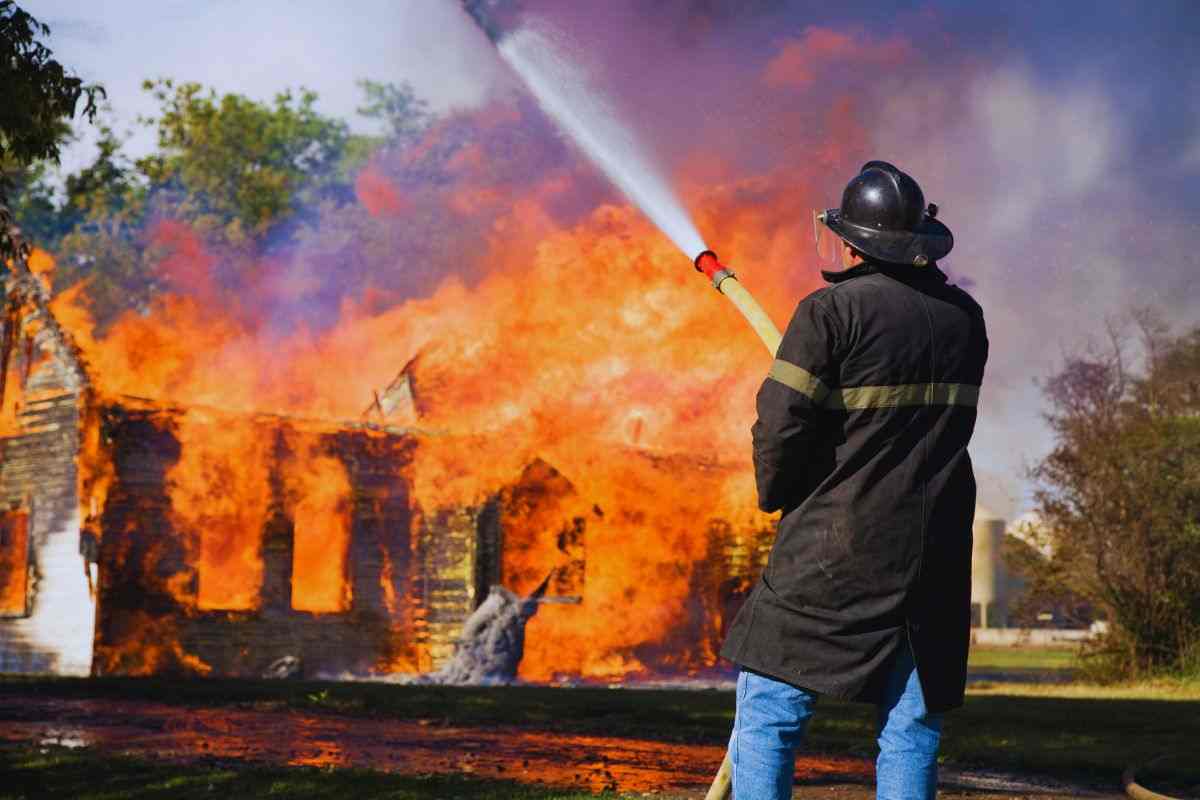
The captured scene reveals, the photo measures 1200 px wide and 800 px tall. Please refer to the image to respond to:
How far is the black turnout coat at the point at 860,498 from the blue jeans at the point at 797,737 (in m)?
0.05

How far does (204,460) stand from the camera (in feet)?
66.2

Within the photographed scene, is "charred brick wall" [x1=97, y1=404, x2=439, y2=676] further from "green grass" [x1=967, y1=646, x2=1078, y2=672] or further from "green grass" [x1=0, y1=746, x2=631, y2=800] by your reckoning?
"green grass" [x1=967, y1=646, x2=1078, y2=672]

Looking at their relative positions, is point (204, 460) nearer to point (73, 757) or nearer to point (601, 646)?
point (601, 646)

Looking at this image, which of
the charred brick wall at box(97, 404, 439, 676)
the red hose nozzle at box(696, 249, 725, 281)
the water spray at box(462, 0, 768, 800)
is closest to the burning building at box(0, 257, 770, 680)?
the charred brick wall at box(97, 404, 439, 676)

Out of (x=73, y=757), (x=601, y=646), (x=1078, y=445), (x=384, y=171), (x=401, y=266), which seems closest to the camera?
(x=73, y=757)

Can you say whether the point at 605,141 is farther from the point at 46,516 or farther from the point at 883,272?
the point at 46,516

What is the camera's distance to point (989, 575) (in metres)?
56.9

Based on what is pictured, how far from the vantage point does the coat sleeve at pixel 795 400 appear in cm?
386

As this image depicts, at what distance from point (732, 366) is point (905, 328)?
58.6ft

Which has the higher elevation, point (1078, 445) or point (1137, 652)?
point (1078, 445)

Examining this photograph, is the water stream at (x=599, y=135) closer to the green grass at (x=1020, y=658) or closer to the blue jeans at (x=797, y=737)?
the blue jeans at (x=797, y=737)

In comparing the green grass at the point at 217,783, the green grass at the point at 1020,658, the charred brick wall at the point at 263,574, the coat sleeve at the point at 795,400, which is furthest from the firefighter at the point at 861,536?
the green grass at the point at 1020,658

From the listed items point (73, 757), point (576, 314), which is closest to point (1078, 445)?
point (576, 314)

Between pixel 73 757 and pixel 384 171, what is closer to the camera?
pixel 73 757
